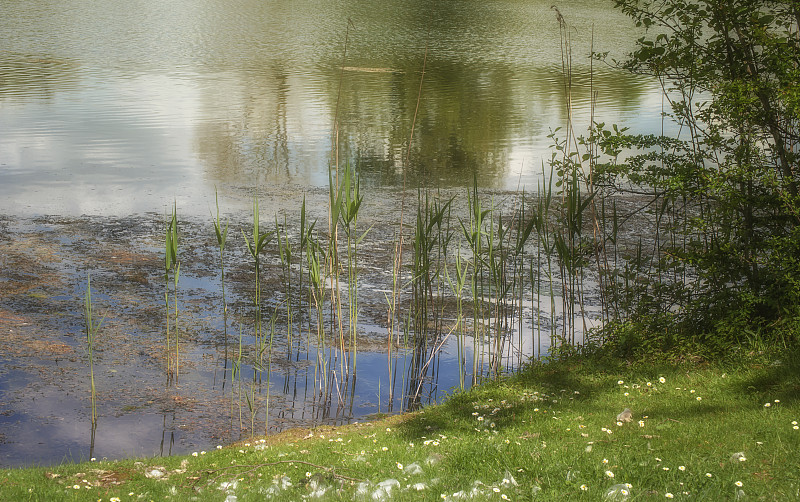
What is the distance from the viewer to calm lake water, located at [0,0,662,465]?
611 cm

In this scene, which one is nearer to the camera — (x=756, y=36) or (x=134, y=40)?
(x=756, y=36)

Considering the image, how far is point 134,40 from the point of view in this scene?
1054 inches

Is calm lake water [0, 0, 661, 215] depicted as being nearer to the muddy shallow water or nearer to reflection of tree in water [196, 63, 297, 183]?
reflection of tree in water [196, 63, 297, 183]

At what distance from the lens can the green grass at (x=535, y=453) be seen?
397 cm

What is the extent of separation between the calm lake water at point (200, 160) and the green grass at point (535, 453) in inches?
31.4

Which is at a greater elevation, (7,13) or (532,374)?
(7,13)

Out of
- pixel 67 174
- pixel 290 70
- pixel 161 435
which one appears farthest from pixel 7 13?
pixel 161 435

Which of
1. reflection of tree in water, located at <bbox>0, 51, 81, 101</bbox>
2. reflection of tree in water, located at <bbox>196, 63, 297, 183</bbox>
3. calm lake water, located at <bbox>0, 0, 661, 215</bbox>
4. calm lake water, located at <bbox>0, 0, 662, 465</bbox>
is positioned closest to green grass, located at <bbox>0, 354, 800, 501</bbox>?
calm lake water, located at <bbox>0, 0, 662, 465</bbox>

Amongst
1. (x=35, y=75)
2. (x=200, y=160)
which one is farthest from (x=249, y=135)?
(x=35, y=75)

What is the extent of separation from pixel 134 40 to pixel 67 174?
16.4 metres

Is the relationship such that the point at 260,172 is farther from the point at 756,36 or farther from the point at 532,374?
the point at 756,36

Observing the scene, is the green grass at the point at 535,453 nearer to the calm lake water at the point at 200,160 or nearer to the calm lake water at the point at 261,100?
the calm lake water at the point at 200,160

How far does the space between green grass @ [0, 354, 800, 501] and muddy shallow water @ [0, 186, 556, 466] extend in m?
0.56

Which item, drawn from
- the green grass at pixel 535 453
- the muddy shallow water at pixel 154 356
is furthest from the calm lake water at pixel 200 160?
the green grass at pixel 535 453
